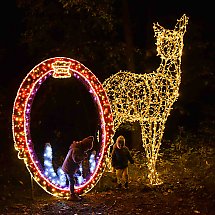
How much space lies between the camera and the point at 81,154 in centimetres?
1202

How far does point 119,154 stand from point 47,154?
6.46ft

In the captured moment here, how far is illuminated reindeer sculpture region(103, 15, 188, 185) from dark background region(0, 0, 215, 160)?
486 centimetres

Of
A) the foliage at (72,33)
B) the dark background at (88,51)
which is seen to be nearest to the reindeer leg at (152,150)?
the dark background at (88,51)

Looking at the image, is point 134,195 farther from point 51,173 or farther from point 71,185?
point 51,173

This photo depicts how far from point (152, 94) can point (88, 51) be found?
648 cm

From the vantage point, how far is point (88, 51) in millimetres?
20297

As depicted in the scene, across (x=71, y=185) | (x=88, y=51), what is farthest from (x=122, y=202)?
(x=88, y=51)

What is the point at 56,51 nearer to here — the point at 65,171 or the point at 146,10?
the point at 146,10

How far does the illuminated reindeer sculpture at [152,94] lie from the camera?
1374 centimetres

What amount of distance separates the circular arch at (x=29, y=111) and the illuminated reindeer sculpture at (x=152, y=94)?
1401 millimetres

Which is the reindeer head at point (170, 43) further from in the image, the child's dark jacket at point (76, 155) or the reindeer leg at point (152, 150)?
the child's dark jacket at point (76, 155)

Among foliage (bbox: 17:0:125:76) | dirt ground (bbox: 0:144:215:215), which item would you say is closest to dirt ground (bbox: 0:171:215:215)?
dirt ground (bbox: 0:144:215:215)

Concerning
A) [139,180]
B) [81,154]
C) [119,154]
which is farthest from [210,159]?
[81,154]

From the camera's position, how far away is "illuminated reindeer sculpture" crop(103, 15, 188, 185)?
45.1ft
